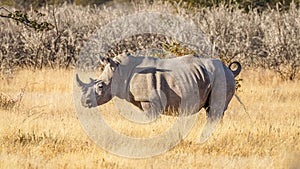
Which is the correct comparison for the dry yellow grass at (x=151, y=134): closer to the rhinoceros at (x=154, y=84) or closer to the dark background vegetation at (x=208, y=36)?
the rhinoceros at (x=154, y=84)

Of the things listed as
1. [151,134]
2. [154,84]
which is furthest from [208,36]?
[151,134]

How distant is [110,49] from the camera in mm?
19781

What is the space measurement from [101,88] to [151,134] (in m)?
0.94

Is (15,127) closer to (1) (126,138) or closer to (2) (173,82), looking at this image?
(1) (126,138)

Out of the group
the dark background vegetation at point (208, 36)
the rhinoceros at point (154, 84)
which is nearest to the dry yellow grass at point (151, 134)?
the rhinoceros at point (154, 84)

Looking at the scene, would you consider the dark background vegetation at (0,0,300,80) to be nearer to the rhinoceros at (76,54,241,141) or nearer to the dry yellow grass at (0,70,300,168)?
the dry yellow grass at (0,70,300,168)

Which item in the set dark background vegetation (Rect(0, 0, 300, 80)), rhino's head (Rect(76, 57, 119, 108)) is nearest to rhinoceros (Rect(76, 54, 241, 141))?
rhino's head (Rect(76, 57, 119, 108))

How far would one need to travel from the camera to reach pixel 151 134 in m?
8.91

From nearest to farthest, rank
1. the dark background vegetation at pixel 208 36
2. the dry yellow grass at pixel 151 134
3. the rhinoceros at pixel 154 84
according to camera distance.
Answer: the dry yellow grass at pixel 151 134, the rhinoceros at pixel 154 84, the dark background vegetation at pixel 208 36

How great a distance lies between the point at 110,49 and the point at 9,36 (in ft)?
11.7

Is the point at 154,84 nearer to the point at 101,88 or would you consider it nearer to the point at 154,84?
the point at 154,84

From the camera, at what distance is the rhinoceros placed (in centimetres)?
902

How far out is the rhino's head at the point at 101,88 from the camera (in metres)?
9.05

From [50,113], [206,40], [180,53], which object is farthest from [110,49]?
[50,113]
